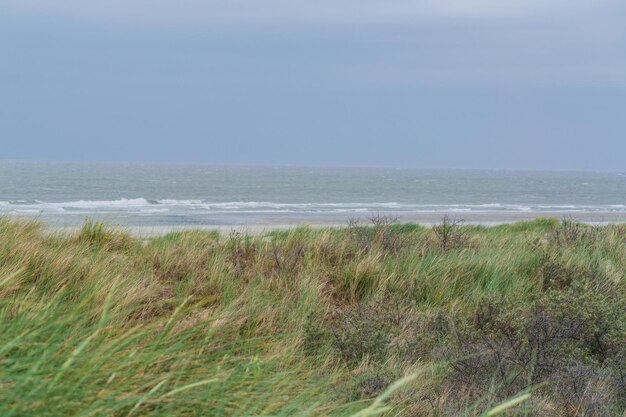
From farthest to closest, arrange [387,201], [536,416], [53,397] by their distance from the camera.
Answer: [387,201] < [536,416] < [53,397]

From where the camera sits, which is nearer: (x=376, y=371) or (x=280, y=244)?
(x=376, y=371)

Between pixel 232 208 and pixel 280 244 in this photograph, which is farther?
pixel 232 208

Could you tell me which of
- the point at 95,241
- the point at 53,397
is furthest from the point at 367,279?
the point at 53,397

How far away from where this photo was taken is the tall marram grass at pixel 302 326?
273cm

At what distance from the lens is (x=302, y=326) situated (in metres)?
6.14

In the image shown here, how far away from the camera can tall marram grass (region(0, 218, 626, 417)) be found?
273 cm

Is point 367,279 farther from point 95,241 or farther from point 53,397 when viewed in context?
point 53,397

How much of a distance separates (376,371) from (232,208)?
38.8 m

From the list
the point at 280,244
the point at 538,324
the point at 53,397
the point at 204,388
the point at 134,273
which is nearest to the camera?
the point at 53,397

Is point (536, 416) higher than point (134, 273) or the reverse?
the reverse

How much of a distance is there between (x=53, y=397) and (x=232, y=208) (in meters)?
41.3

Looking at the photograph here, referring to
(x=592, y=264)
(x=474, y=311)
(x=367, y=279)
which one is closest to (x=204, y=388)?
(x=474, y=311)

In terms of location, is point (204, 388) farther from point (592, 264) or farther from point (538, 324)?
point (592, 264)

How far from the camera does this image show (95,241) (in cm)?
848
